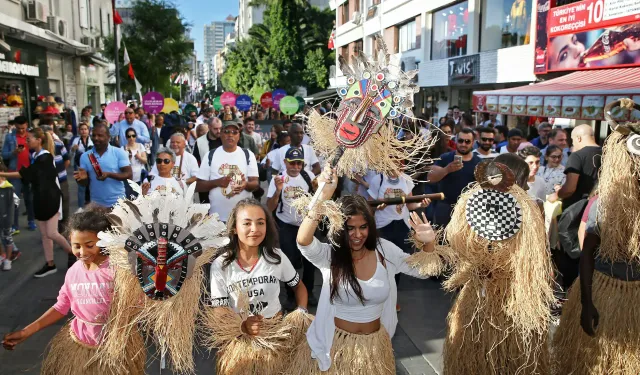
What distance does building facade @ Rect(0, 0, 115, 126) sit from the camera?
14.2 metres

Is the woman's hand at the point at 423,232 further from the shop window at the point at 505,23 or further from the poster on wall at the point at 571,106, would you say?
the shop window at the point at 505,23

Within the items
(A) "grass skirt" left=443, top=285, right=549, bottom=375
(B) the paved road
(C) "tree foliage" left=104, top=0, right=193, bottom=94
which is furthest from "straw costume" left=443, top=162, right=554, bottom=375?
(C) "tree foliage" left=104, top=0, right=193, bottom=94

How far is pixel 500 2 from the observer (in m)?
18.0

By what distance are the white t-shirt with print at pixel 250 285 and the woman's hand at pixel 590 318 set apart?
188cm

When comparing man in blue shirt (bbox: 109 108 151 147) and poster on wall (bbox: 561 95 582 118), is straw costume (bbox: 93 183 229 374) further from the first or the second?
poster on wall (bbox: 561 95 582 118)

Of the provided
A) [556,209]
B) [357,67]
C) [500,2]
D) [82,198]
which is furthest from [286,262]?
[500,2]

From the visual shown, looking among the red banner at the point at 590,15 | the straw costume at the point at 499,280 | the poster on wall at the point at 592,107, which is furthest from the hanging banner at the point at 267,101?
the straw costume at the point at 499,280

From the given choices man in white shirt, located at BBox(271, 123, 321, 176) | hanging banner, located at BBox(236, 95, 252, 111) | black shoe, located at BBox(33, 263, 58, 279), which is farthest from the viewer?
hanging banner, located at BBox(236, 95, 252, 111)

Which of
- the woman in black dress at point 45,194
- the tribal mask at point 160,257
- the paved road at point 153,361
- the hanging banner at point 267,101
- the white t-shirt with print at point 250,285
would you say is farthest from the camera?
the hanging banner at point 267,101

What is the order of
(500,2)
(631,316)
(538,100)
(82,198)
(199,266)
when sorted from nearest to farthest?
(199,266)
(631,316)
(82,198)
(538,100)
(500,2)

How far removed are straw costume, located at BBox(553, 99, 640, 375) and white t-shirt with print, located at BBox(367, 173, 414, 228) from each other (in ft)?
7.29

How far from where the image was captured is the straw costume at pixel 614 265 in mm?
3123

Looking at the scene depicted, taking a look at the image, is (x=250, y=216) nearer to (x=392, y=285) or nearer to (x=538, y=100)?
(x=392, y=285)

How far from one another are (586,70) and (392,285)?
1198cm
